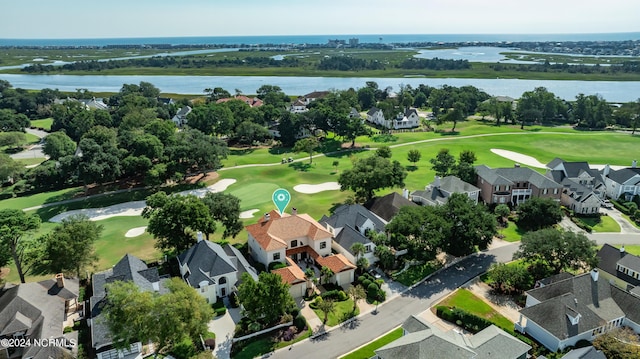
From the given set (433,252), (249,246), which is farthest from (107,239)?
(433,252)

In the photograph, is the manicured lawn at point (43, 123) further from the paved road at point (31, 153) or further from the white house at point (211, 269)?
the white house at point (211, 269)

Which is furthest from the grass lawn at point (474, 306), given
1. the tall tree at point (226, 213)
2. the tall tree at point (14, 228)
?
the tall tree at point (14, 228)

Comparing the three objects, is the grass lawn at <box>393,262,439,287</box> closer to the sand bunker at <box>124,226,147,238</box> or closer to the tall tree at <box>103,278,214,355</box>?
the tall tree at <box>103,278,214,355</box>

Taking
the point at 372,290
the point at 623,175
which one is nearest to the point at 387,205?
the point at 372,290

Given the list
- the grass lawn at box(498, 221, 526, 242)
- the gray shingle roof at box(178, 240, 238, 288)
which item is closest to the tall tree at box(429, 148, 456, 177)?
the grass lawn at box(498, 221, 526, 242)

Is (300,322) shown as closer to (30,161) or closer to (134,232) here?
(134,232)
